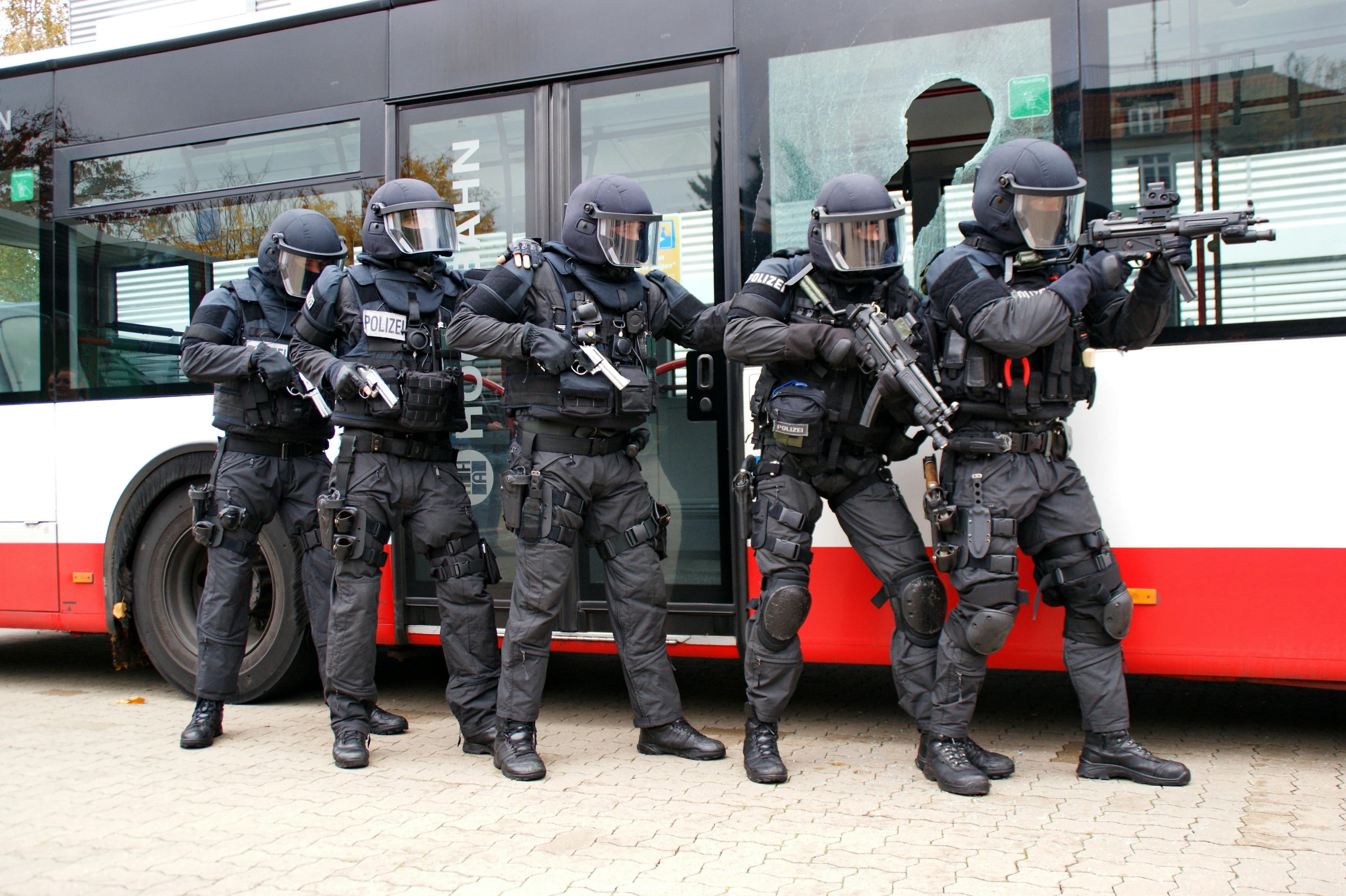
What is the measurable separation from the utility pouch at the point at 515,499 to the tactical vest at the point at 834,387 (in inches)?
37.2

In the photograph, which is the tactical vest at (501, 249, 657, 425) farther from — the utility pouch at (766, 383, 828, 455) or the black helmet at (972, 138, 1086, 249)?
the black helmet at (972, 138, 1086, 249)

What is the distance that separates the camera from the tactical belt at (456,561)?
4.09 meters

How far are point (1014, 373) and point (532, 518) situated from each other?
1837mm

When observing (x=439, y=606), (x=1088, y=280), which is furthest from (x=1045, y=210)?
(x=439, y=606)

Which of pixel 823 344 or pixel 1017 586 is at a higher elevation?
pixel 823 344

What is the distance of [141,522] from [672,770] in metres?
3.11

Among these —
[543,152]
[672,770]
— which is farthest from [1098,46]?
[672,770]

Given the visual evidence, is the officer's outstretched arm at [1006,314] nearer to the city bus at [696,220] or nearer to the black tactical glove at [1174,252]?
the black tactical glove at [1174,252]

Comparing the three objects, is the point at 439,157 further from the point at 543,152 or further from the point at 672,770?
the point at 672,770

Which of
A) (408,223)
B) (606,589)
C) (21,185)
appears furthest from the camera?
(21,185)

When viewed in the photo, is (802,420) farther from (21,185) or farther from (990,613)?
(21,185)

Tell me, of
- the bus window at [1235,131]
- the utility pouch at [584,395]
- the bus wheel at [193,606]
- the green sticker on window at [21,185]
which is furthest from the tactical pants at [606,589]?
the green sticker on window at [21,185]

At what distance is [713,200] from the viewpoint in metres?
4.18

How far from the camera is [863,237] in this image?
3.55 metres
